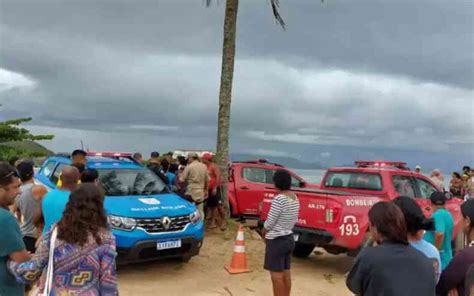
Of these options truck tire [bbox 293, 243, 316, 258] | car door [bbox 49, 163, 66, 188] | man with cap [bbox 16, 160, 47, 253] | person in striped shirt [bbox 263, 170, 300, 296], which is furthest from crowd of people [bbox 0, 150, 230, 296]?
truck tire [bbox 293, 243, 316, 258]

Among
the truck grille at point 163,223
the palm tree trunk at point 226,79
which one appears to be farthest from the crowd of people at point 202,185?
the truck grille at point 163,223

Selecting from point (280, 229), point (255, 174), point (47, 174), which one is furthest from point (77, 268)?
point (255, 174)

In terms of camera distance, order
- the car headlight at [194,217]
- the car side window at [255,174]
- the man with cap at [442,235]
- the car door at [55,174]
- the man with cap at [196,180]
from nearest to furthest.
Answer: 1. the man with cap at [442,235]
2. the car headlight at [194,217]
3. the car door at [55,174]
4. the man with cap at [196,180]
5. the car side window at [255,174]

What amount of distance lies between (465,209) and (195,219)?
16.8 feet

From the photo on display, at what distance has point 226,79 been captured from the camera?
10.6 meters

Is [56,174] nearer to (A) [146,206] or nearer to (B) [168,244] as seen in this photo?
(A) [146,206]

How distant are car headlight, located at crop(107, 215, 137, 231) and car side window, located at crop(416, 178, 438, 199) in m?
5.76

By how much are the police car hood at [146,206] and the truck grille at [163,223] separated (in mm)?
67

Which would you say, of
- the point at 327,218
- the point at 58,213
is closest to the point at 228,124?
the point at 327,218

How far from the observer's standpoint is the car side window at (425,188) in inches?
366

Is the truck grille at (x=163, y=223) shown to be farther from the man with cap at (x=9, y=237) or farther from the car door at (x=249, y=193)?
the car door at (x=249, y=193)

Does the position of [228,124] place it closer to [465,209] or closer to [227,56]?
[227,56]

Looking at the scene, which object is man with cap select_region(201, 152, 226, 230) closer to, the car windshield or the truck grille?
the car windshield

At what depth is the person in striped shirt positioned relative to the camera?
5402mm
